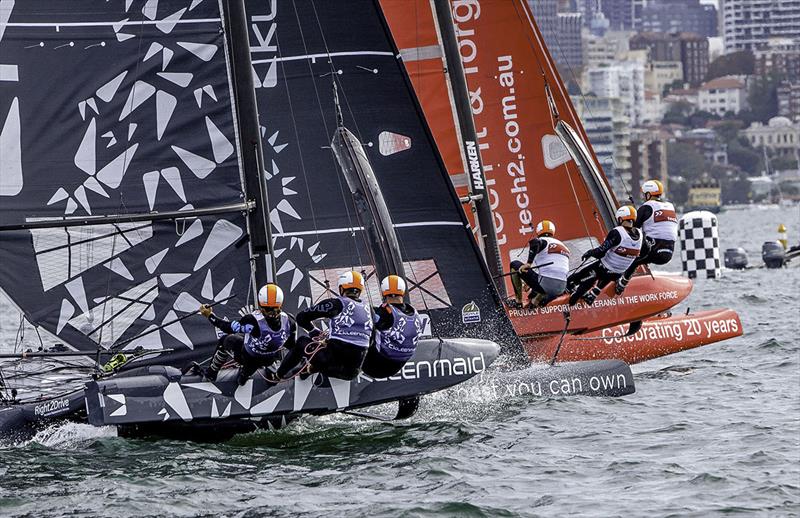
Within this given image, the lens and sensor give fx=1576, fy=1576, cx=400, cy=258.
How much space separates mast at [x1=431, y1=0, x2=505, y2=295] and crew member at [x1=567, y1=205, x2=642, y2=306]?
73 centimetres

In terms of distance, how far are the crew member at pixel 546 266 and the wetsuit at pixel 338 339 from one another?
334 cm

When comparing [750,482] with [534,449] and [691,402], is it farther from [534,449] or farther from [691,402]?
[691,402]

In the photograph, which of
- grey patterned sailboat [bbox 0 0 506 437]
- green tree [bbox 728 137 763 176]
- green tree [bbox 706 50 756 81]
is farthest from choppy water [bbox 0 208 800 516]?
green tree [bbox 706 50 756 81]

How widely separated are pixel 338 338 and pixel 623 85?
141 meters

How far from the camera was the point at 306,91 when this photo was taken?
12695 mm

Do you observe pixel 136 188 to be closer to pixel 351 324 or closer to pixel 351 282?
pixel 351 282

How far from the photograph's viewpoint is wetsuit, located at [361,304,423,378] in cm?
1056

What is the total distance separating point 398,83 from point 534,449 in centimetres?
348

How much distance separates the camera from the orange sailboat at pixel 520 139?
15086mm

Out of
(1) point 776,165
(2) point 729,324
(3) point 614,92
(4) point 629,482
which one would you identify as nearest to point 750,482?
(4) point 629,482

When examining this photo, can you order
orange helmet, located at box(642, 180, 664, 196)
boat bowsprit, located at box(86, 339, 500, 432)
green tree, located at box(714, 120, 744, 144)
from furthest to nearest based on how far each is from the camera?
green tree, located at box(714, 120, 744, 144) < orange helmet, located at box(642, 180, 664, 196) < boat bowsprit, located at box(86, 339, 500, 432)

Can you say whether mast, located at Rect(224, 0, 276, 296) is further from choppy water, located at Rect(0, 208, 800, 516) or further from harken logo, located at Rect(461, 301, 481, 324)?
harken logo, located at Rect(461, 301, 481, 324)

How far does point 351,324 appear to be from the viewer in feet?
34.2

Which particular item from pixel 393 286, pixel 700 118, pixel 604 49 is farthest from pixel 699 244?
pixel 604 49
